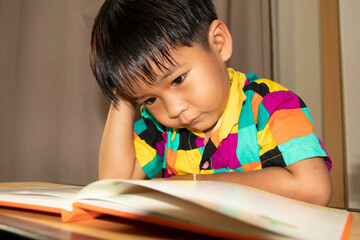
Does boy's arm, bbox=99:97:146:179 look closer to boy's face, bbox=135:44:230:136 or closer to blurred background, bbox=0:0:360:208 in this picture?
boy's face, bbox=135:44:230:136

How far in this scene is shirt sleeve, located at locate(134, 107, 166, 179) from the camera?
0.88m

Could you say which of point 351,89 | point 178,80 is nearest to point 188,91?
point 178,80

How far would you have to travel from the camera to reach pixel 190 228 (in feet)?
0.86

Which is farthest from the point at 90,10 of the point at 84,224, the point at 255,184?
the point at 84,224

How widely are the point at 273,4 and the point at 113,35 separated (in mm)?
1441

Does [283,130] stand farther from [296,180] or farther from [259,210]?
[259,210]

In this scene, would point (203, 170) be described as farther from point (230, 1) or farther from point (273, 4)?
point (273, 4)

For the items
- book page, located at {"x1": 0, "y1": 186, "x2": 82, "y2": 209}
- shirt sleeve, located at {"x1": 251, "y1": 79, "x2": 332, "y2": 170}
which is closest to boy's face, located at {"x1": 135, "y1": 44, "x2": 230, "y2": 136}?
shirt sleeve, located at {"x1": 251, "y1": 79, "x2": 332, "y2": 170}

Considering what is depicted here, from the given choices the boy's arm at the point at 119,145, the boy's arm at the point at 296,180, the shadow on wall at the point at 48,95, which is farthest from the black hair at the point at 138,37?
the shadow on wall at the point at 48,95

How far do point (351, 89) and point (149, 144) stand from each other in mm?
1121

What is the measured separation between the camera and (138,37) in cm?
64

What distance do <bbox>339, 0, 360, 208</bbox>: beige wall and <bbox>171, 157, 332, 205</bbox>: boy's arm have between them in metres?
1.09

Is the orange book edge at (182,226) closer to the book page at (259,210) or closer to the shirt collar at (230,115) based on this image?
the book page at (259,210)

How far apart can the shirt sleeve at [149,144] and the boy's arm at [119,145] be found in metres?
0.04
